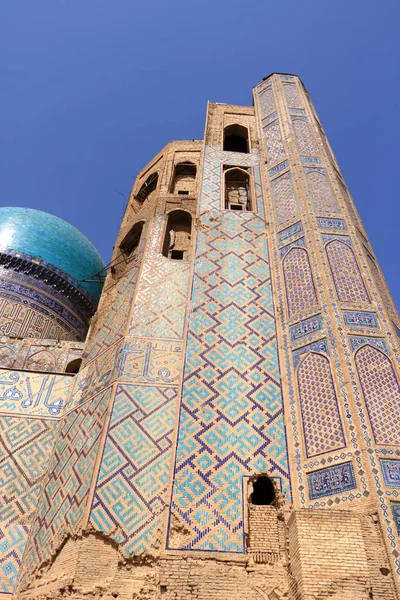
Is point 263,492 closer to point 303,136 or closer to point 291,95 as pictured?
point 303,136

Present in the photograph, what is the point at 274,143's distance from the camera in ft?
27.9

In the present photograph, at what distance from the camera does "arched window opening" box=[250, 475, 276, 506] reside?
13.9 ft

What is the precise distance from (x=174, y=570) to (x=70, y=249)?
8.50 meters

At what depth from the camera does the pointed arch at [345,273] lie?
5418mm

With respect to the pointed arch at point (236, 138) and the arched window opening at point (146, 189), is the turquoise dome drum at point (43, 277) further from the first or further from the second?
the pointed arch at point (236, 138)

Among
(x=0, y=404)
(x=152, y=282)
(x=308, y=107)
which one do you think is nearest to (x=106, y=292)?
(x=152, y=282)

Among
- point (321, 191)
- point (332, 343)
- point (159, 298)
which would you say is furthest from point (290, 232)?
point (332, 343)

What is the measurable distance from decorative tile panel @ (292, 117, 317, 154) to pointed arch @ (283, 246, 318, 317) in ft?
8.16

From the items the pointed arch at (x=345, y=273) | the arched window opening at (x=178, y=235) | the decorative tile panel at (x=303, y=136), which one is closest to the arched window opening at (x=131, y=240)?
the arched window opening at (x=178, y=235)

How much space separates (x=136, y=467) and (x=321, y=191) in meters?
4.51

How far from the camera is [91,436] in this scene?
4.61 metres

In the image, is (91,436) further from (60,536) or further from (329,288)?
(329,288)

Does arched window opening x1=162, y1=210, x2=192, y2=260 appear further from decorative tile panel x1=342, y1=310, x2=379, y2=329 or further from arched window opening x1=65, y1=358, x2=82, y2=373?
decorative tile panel x1=342, y1=310, x2=379, y2=329

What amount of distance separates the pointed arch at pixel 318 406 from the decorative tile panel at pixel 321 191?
2465 millimetres
